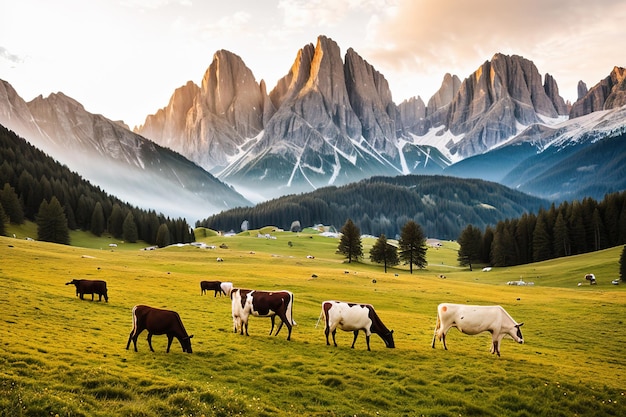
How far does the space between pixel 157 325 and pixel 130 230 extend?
126749 millimetres

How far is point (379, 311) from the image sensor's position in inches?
1484

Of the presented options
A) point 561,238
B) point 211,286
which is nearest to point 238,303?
point 211,286

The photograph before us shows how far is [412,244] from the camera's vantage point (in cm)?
10425

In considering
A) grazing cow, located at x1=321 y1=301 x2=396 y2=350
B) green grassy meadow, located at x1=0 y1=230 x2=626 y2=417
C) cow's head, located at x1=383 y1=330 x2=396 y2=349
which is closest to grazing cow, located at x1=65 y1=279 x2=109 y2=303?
green grassy meadow, located at x1=0 y1=230 x2=626 y2=417

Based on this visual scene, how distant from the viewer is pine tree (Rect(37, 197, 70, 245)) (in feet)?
359

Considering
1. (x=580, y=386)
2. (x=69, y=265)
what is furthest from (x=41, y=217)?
(x=580, y=386)

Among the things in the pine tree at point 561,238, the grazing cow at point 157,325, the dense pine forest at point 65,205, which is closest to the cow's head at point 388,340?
the grazing cow at point 157,325

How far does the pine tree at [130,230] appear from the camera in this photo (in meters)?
132

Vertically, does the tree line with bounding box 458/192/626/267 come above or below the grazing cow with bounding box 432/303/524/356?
above

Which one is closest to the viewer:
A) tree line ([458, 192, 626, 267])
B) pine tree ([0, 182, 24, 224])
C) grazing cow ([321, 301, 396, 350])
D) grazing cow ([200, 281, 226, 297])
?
grazing cow ([321, 301, 396, 350])

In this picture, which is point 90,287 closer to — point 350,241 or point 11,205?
point 350,241

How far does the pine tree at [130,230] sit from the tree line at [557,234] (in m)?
108


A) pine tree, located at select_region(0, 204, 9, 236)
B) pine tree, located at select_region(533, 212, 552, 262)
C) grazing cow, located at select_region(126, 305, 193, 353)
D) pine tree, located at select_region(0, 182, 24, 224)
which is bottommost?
grazing cow, located at select_region(126, 305, 193, 353)

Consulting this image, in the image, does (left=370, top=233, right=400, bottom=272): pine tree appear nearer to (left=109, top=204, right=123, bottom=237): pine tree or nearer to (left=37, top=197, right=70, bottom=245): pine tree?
(left=37, top=197, right=70, bottom=245): pine tree
